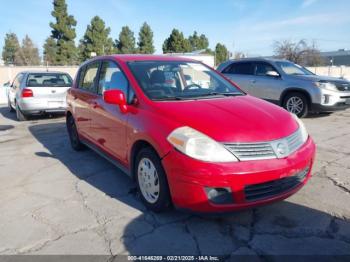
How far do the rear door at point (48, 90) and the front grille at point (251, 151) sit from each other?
7.65 metres

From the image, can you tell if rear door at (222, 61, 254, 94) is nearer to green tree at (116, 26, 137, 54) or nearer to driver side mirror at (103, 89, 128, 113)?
driver side mirror at (103, 89, 128, 113)

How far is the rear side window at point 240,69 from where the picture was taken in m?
9.79

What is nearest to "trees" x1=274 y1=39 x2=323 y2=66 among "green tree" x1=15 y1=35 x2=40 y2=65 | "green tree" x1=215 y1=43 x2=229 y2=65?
"green tree" x1=215 y1=43 x2=229 y2=65

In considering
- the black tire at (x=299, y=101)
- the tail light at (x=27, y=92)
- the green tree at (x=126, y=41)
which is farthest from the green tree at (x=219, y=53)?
the tail light at (x=27, y=92)

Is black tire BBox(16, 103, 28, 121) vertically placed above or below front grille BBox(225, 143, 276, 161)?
below

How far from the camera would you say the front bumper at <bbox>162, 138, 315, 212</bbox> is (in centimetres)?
272

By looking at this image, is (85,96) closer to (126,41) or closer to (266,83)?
(266,83)

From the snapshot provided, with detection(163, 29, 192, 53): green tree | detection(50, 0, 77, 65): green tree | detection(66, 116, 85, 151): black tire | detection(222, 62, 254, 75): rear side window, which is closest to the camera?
detection(66, 116, 85, 151): black tire

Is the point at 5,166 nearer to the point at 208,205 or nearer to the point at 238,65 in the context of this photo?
the point at 208,205

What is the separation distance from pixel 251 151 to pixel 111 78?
91.6 inches

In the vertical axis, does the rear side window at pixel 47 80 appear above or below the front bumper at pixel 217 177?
above

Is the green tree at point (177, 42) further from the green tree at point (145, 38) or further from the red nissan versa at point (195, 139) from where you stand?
the red nissan versa at point (195, 139)

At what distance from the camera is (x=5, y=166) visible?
17.6 feet

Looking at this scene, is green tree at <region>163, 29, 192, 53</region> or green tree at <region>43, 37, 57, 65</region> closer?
green tree at <region>43, 37, 57, 65</region>
